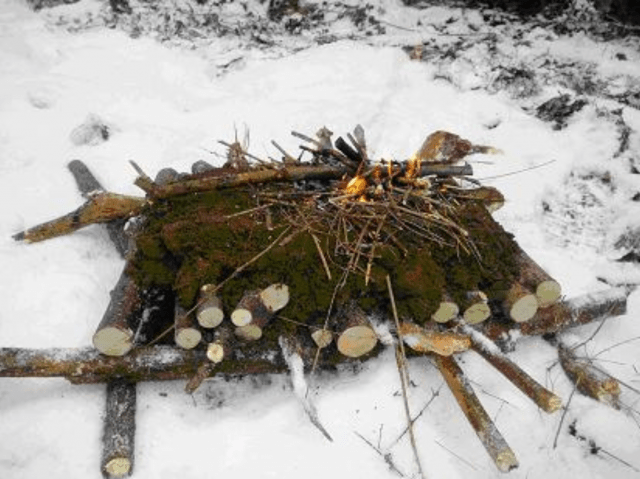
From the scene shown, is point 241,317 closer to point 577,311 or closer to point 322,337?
point 322,337

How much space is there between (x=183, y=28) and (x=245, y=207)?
4.17 meters

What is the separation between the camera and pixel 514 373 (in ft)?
8.63

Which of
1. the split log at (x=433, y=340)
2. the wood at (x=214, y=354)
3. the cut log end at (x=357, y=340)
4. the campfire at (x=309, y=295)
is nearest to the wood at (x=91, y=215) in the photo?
the campfire at (x=309, y=295)

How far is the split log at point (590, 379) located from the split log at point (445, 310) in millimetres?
833

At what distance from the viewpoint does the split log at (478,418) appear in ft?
7.83

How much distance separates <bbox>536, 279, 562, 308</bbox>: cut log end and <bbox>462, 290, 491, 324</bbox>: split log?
0.31 meters

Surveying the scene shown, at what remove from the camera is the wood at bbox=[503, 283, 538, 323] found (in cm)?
284

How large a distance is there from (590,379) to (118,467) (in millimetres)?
2507

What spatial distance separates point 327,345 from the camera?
113 inches

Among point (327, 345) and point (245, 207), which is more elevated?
point (245, 207)

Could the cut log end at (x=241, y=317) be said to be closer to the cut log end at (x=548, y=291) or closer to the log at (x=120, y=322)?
the log at (x=120, y=322)

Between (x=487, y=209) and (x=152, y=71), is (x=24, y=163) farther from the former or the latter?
(x=487, y=209)

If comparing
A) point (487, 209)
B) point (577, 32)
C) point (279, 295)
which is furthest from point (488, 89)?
point (279, 295)

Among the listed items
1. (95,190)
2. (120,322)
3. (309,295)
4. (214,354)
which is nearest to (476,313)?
(309,295)
